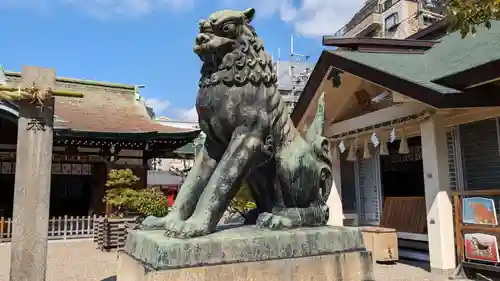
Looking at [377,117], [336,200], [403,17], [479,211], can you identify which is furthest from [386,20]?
[479,211]

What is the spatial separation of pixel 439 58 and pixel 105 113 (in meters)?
13.9

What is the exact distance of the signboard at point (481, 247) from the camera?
21.1ft

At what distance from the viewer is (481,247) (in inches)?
262

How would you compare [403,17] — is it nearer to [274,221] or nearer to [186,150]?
[186,150]

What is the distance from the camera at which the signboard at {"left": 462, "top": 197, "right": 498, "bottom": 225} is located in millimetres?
6469

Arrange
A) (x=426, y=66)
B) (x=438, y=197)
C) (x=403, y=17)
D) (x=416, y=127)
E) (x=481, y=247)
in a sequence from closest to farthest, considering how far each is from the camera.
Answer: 1. (x=481, y=247)
2. (x=438, y=197)
3. (x=426, y=66)
4. (x=416, y=127)
5. (x=403, y=17)

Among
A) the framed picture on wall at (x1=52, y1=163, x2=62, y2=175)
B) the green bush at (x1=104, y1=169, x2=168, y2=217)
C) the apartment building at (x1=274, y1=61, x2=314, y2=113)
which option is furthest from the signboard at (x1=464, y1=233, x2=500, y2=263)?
the apartment building at (x1=274, y1=61, x2=314, y2=113)

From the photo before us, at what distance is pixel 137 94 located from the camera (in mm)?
21172

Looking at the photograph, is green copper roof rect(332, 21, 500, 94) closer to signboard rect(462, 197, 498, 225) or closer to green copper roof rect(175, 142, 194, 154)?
signboard rect(462, 197, 498, 225)

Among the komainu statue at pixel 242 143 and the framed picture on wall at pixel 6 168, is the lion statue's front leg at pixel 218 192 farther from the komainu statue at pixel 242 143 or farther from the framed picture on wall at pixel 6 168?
the framed picture on wall at pixel 6 168

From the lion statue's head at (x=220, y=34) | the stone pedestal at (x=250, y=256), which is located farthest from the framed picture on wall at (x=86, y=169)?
the lion statue's head at (x=220, y=34)

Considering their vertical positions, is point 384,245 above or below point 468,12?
below

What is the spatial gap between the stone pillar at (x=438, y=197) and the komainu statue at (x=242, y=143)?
16.2 ft

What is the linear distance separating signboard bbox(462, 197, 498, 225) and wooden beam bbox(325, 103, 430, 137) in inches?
70.0
